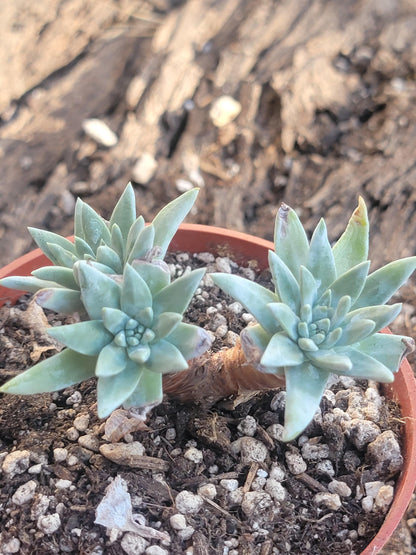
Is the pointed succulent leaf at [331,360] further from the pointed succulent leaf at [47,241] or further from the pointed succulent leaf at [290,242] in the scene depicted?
the pointed succulent leaf at [47,241]

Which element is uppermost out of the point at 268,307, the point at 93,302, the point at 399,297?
the point at 268,307

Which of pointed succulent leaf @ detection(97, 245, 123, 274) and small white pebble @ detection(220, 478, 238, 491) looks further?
small white pebble @ detection(220, 478, 238, 491)

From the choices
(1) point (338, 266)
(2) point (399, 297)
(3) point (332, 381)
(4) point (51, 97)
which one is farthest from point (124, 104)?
(3) point (332, 381)

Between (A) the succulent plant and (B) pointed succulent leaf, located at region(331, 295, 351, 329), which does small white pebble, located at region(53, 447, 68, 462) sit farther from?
(B) pointed succulent leaf, located at region(331, 295, 351, 329)

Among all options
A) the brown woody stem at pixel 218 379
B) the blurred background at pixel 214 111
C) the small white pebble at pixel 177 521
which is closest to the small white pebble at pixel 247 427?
the brown woody stem at pixel 218 379

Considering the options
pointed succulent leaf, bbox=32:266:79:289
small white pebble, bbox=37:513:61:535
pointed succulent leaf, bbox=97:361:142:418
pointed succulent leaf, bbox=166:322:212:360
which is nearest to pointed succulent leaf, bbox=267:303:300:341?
pointed succulent leaf, bbox=166:322:212:360

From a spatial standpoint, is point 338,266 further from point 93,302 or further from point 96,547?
point 96,547
